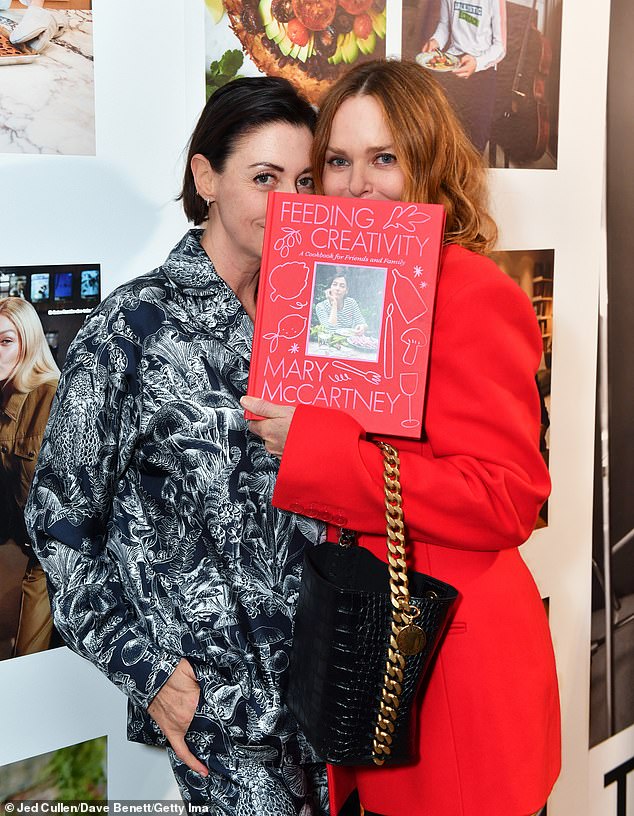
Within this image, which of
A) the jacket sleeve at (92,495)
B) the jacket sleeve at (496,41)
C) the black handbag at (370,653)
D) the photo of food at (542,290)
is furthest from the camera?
the photo of food at (542,290)

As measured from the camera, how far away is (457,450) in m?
1.29

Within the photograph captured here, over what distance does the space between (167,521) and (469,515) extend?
1.52ft

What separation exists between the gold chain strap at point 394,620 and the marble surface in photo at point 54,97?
0.79 m

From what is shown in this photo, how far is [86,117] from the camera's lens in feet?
5.33

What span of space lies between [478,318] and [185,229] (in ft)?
2.28

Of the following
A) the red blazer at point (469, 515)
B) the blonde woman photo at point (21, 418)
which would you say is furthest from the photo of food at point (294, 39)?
the red blazer at point (469, 515)

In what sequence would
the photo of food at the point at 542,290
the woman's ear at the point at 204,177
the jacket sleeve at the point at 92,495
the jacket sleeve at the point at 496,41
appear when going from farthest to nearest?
the photo of food at the point at 542,290 → the jacket sleeve at the point at 496,41 → the woman's ear at the point at 204,177 → the jacket sleeve at the point at 92,495

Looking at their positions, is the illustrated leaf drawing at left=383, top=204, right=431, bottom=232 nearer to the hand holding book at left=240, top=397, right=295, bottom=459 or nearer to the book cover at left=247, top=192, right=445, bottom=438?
the book cover at left=247, top=192, right=445, bottom=438

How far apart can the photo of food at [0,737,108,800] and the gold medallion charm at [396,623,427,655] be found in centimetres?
80

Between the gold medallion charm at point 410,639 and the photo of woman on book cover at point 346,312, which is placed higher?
the photo of woman on book cover at point 346,312

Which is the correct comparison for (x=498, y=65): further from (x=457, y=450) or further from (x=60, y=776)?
(x=60, y=776)

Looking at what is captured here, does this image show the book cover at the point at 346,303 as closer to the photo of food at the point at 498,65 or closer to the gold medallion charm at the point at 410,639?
the gold medallion charm at the point at 410,639

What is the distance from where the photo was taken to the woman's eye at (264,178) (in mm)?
1487

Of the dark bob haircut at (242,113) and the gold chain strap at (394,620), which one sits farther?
the dark bob haircut at (242,113)
